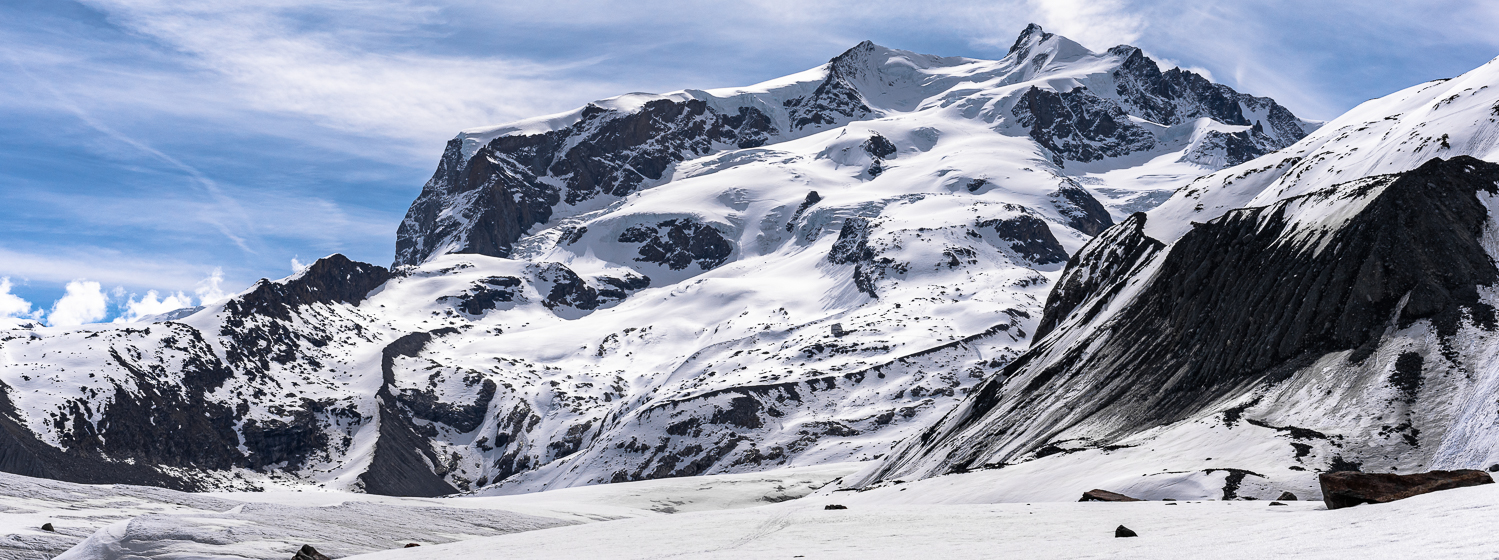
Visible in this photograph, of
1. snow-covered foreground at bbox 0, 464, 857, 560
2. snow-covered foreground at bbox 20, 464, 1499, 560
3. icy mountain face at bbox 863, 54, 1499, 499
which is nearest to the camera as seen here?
snow-covered foreground at bbox 20, 464, 1499, 560

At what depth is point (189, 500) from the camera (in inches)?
2462

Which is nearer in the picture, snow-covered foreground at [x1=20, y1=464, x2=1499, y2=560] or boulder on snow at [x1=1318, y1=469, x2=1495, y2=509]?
snow-covered foreground at [x1=20, y1=464, x2=1499, y2=560]

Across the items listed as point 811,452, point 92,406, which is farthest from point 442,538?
point 92,406

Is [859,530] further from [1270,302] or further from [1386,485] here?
[1270,302]

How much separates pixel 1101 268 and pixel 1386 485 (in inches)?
2884

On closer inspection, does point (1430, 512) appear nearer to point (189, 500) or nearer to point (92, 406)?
point (189, 500)

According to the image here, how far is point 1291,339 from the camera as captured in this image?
58750mm

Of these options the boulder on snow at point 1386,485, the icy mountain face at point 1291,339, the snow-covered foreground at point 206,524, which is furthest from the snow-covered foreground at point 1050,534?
the icy mountain face at point 1291,339

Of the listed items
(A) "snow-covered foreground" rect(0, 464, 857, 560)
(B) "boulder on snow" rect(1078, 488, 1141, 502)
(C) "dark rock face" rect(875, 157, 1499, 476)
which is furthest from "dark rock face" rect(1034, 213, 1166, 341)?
(B) "boulder on snow" rect(1078, 488, 1141, 502)

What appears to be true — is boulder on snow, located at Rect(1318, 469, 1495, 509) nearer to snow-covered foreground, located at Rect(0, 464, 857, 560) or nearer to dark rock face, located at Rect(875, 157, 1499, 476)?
snow-covered foreground, located at Rect(0, 464, 857, 560)

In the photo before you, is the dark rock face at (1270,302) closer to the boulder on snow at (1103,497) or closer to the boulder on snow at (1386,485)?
the boulder on snow at (1103,497)

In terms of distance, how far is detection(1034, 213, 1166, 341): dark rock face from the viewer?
8738 cm

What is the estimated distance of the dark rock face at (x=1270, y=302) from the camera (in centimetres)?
5584

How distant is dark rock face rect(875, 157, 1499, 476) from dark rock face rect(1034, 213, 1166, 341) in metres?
8.34
